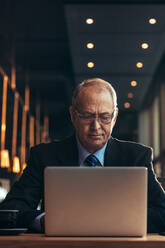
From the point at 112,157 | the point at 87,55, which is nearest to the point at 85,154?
the point at 112,157

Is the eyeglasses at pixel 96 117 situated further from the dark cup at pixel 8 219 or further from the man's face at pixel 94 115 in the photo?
the dark cup at pixel 8 219

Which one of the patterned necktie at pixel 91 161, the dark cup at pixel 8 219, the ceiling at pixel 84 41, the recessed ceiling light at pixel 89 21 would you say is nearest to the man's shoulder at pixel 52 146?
the patterned necktie at pixel 91 161

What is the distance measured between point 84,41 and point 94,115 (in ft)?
18.0

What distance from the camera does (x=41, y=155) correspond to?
236cm

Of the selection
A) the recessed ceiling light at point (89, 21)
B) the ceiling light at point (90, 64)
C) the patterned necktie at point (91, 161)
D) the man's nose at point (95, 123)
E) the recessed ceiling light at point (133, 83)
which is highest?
→ the recessed ceiling light at point (89, 21)

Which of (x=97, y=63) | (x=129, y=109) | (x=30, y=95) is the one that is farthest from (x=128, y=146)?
(x=30, y=95)

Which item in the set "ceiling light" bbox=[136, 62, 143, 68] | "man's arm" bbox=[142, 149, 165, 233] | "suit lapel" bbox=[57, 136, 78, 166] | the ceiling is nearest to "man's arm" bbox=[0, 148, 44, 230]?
"suit lapel" bbox=[57, 136, 78, 166]

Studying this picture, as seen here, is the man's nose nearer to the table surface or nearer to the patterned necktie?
the patterned necktie

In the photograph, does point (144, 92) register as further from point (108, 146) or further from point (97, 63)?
point (108, 146)

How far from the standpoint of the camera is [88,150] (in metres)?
2.35

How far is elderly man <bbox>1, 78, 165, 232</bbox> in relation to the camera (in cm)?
229

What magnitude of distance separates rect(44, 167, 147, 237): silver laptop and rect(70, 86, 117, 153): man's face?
674 mm

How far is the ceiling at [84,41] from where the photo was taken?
6.58 m

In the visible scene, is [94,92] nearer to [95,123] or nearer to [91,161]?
[95,123]
